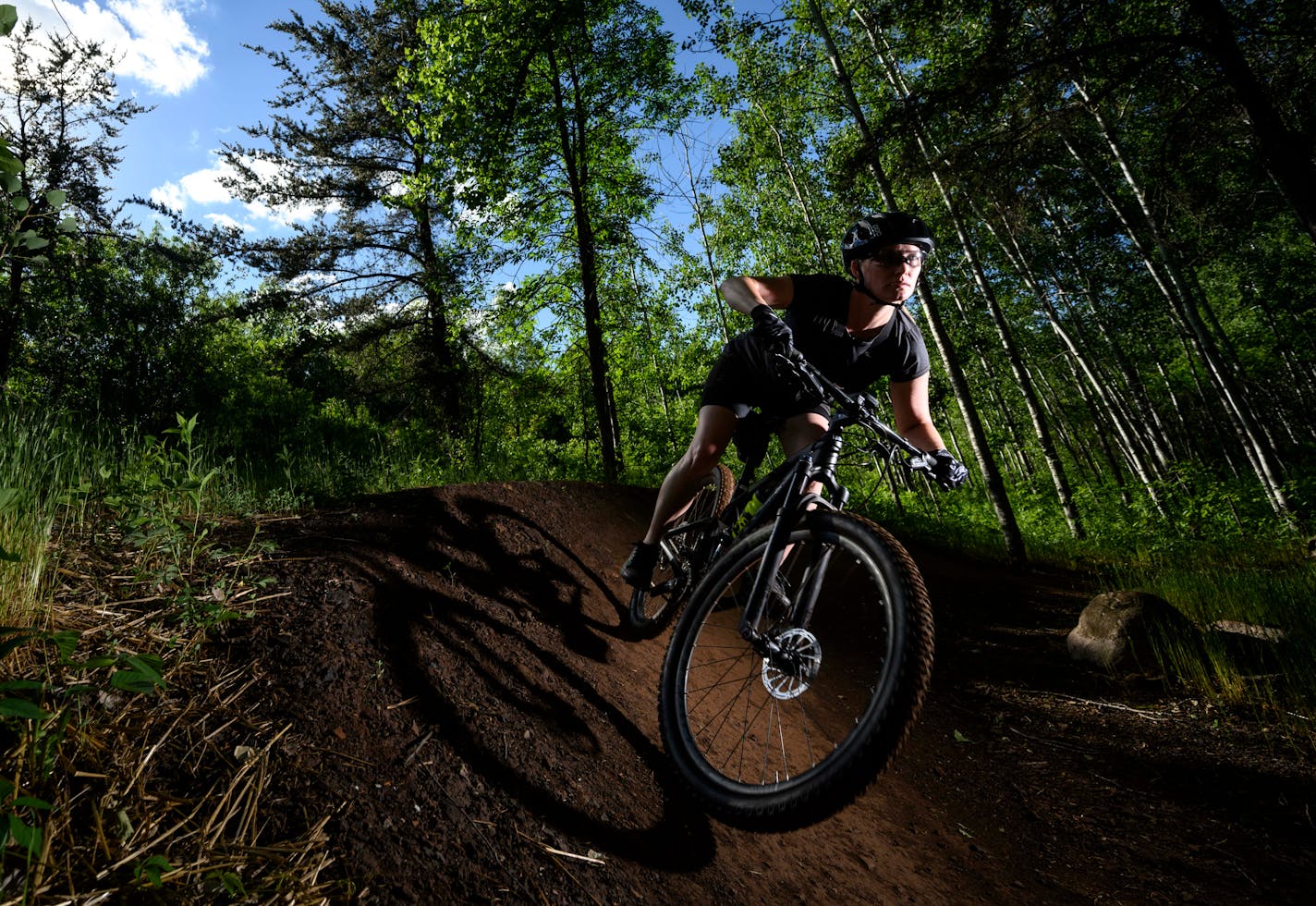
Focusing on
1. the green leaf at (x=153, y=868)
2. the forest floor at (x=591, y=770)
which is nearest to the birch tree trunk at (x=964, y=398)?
the forest floor at (x=591, y=770)

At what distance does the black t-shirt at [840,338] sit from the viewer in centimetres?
292

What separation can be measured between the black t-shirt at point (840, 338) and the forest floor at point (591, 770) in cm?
223

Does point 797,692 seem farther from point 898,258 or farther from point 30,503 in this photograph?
point 30,503

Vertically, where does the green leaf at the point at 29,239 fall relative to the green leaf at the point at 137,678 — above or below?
above

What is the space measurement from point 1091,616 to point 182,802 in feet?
21.6

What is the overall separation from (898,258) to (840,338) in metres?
0.46

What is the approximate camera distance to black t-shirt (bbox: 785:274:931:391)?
9.57 ft

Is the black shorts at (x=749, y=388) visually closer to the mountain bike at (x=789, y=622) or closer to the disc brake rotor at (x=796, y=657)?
the mountain bike at (x=789, y=622)

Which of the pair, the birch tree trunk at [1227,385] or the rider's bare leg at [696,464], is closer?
the rider's bare leg at [696,464]

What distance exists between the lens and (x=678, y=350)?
21359mm

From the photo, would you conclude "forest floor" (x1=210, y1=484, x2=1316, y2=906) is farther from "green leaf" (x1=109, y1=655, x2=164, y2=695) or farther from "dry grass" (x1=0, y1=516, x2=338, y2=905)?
"green leaf" (x1=109, y1=655, x2=164, y2=695)

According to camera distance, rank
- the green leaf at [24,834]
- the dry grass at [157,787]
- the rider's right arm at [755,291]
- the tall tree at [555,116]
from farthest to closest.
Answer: the tall tree at [555,116] → the rider's right arm at [755,291] → the dry grass at [157,787] → the green leaf at [24,834]

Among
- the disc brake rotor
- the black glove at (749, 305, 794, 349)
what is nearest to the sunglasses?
the black glove at (749, 305, 794, 349)

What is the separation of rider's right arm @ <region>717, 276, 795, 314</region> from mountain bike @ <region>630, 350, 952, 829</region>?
37 centimetres
